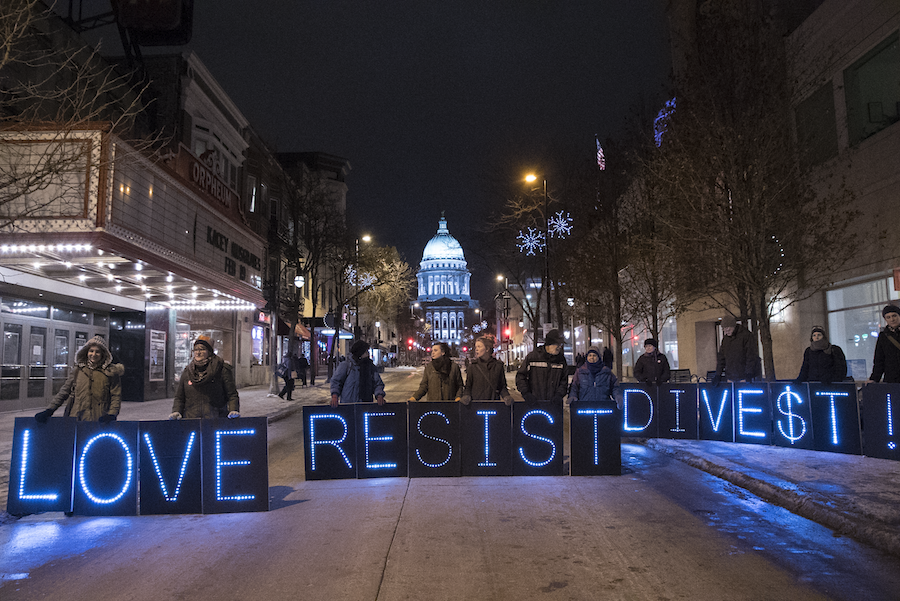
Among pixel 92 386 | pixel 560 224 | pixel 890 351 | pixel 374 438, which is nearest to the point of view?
pixel 92 386

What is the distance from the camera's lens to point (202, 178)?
2188 centimetres

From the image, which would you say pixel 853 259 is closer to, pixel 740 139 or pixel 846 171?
pixel 846 171

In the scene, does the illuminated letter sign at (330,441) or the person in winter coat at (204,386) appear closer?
the person in winter coat at (204,386)

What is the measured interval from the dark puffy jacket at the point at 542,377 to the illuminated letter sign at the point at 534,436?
0.68 metres

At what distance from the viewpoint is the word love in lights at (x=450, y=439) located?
8516mm

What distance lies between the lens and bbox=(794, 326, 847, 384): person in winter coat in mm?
10312

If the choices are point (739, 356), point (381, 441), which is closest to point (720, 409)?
point (739, 356)

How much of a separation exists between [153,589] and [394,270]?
144 ft

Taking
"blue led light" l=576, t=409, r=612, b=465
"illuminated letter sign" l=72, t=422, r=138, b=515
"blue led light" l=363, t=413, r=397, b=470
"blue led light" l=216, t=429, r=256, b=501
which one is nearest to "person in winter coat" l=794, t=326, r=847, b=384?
"blue led light" l=576, t=409, r=612, b=465

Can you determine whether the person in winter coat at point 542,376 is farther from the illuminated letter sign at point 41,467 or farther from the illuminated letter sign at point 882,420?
the illuminated letter sign at point 41,467

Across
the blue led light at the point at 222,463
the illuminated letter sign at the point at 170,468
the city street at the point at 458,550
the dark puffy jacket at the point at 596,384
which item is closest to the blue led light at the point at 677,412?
the dark puffy jacket at the point at 596,384

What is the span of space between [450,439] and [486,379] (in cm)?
124

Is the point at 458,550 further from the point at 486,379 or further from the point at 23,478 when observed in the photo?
the point at 23,478

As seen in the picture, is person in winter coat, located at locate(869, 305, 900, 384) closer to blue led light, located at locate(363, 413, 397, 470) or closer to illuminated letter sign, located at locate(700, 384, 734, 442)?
illuminated letter sign, located at locate(700, 384, 734, 442)
